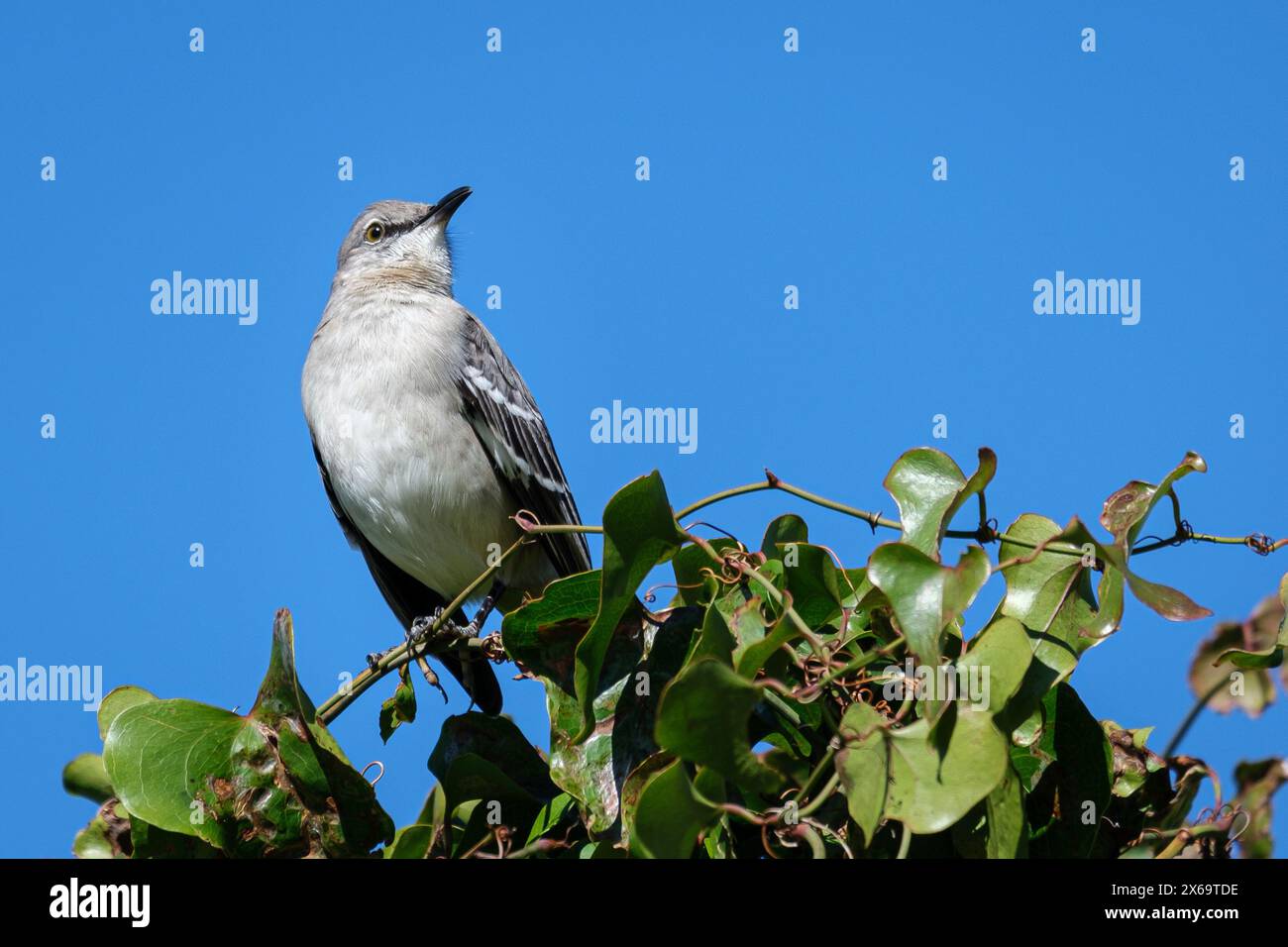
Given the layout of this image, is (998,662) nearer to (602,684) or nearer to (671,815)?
(671,815)

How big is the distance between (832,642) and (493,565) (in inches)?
40.7

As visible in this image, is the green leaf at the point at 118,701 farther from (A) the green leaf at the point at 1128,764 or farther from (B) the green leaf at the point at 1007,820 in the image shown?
(A) the green leaf at the point at 1128,764

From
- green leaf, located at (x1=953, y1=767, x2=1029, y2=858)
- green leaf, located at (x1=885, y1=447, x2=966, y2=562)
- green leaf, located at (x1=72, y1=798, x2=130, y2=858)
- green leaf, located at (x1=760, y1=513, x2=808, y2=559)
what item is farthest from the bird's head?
green leaf, located at (x1=953, y1=767, x2=1029, y2=858)

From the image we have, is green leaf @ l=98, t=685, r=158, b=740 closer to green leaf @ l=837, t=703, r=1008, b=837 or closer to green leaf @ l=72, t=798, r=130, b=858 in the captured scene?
green leaf @ l=72, t=798, r=130, b=858

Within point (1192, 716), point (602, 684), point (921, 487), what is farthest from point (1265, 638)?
point (602, 684)

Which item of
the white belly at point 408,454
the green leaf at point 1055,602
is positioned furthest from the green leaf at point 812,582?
the white belly at point 408,454

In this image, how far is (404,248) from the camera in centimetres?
830

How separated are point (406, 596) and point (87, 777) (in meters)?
4.30

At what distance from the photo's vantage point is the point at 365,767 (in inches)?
131

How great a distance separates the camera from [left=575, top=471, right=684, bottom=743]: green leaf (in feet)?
9.37
